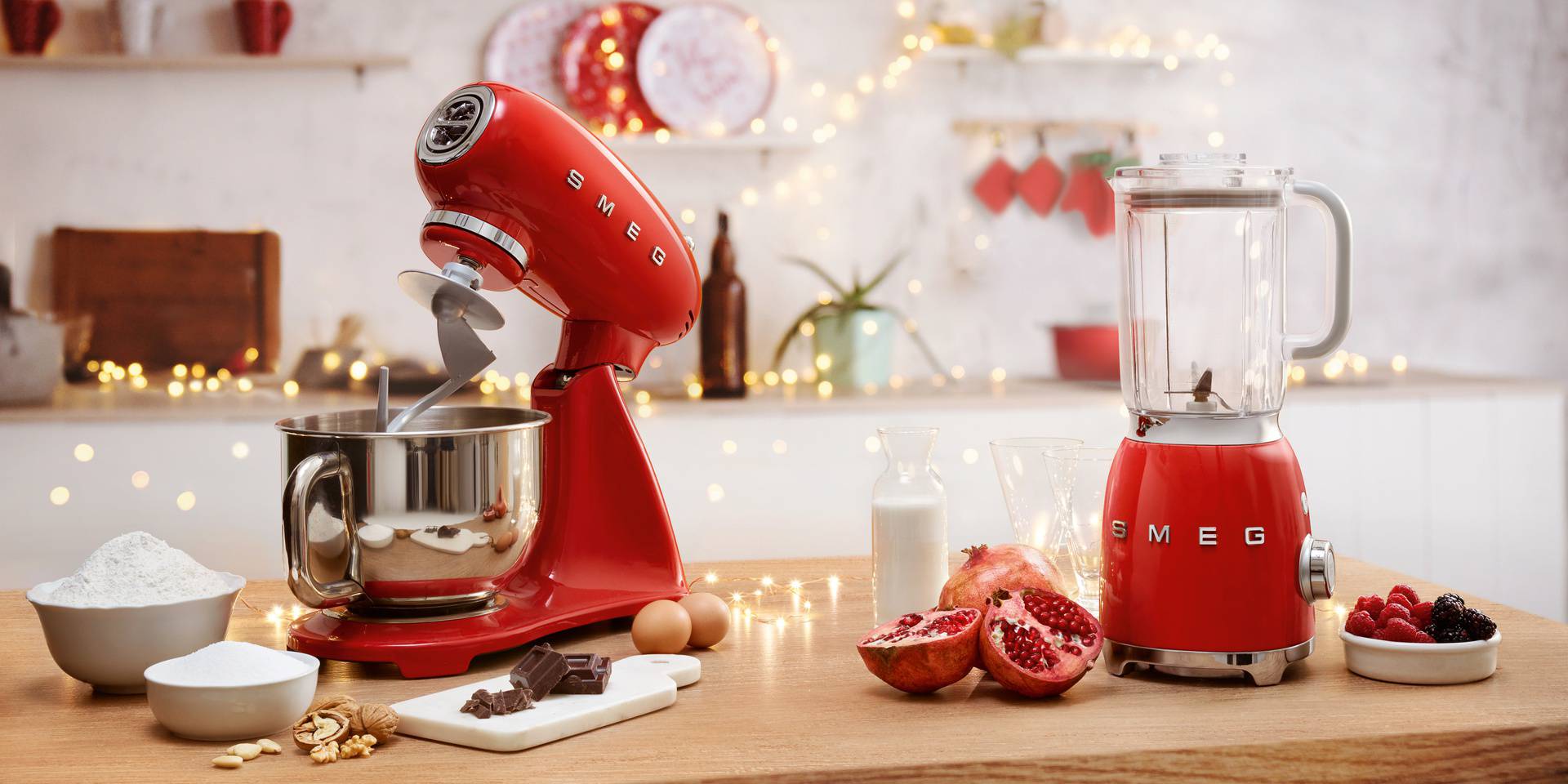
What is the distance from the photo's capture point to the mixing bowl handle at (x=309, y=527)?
941 millimetres

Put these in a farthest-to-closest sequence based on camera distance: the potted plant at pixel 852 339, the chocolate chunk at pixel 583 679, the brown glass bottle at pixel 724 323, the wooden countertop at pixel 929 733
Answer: the potted plant at pixel 852 339 < the brown glass bottle at pixel 724 323 < the chocolate chunk at pixel 583 679 < the wooden countertop at pixel 929 733

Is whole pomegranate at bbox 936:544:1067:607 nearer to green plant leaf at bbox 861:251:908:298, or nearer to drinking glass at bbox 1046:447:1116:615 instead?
drinking glass at bbox 1046:447:1116:615

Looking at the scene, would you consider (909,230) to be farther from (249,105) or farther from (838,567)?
(838,567)

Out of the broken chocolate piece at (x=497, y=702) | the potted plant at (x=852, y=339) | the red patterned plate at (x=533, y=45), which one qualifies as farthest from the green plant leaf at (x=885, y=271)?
the broken chocolate piece at (x=497, y=702)

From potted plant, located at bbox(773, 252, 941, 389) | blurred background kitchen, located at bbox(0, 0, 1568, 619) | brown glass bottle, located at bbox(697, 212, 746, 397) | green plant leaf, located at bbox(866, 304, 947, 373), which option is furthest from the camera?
green plant leaf, located at bbox(866, 304, 947, 373)

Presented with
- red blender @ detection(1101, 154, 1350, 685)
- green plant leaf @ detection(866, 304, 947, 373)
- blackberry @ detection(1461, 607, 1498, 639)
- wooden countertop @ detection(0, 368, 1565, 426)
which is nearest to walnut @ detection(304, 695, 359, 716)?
red blender @ detection(1101, 154, 1350, 685)

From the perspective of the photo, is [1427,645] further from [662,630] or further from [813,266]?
[813,266]

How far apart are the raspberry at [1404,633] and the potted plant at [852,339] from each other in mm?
1815

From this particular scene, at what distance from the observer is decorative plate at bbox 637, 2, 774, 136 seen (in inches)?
111

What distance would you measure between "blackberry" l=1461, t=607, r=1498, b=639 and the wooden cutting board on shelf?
8.06ft

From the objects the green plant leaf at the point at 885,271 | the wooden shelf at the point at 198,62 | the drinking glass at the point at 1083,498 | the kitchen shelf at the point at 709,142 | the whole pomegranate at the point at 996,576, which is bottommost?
the whole pomegranate at the point at 996,576

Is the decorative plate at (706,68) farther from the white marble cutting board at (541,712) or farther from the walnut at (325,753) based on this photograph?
the walnut at (325,753)

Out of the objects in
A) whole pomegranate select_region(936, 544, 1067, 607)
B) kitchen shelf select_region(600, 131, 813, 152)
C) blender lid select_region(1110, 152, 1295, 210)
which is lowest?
whole pomegranate select_region(936, 544, 1067, 607)

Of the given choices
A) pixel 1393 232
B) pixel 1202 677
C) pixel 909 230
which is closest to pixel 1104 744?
pixel 1202 677
